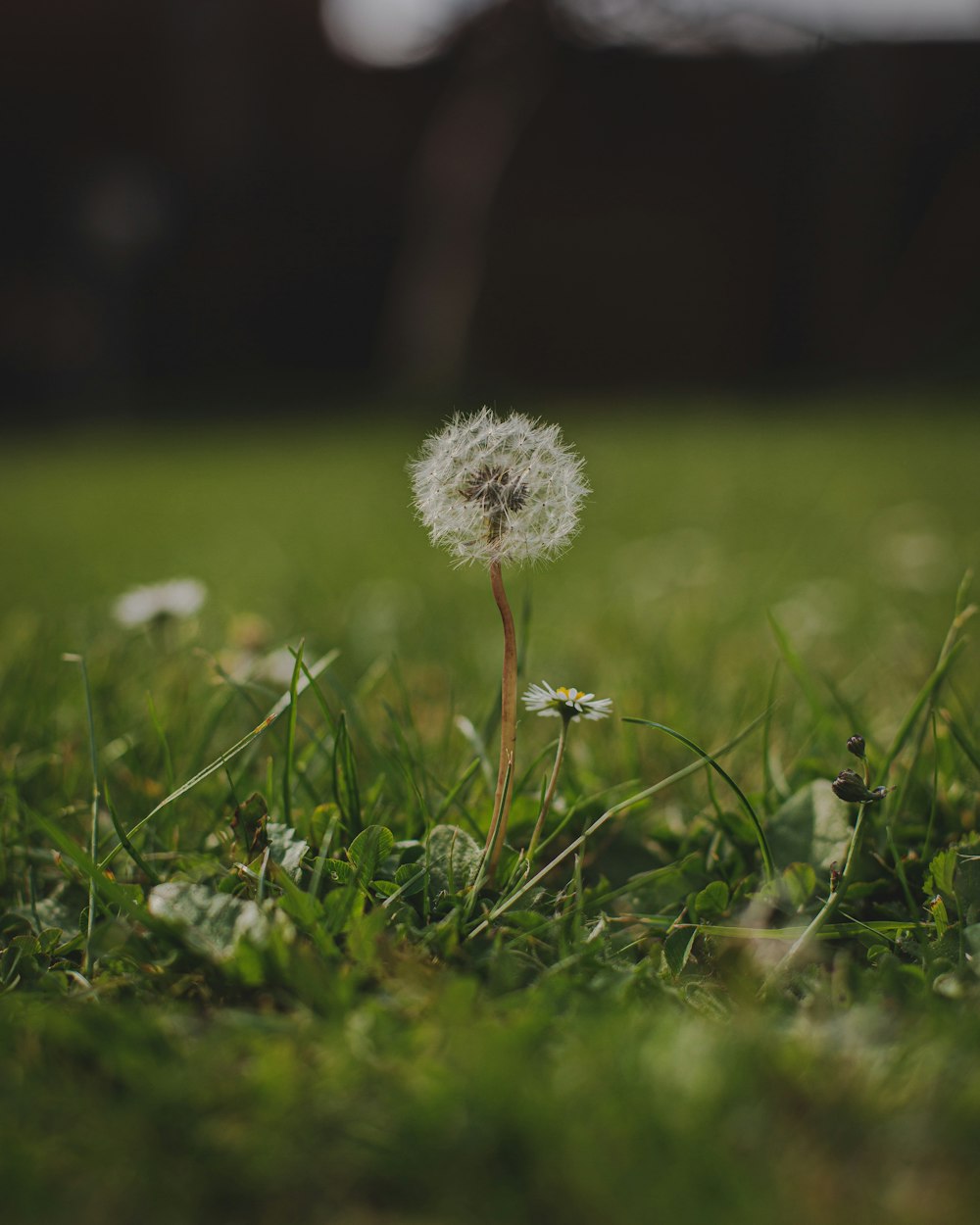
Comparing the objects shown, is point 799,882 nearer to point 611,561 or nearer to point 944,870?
point 944,870

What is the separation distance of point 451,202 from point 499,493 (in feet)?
35.4

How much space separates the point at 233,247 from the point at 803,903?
1211cm

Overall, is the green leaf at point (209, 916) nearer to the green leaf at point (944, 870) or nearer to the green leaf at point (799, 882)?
the green leaf at point (799, 882)

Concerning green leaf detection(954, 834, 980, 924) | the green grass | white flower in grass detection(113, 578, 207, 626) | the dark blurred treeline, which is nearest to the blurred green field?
the green grass

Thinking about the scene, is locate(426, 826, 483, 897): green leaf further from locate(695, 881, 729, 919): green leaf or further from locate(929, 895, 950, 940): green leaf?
locate(929, 895, 950, 940): green leaf

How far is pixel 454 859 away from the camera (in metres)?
0.94

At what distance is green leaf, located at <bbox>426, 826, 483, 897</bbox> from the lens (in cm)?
93

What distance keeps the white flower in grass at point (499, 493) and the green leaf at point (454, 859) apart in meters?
0.26

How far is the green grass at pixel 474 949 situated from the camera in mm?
609

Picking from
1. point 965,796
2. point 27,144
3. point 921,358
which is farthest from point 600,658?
point 27,144

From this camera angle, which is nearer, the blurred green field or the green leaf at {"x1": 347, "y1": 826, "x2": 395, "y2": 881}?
the green leaf at {"x1": 347, "y1": 826, "x2": 395, "y2": 881}

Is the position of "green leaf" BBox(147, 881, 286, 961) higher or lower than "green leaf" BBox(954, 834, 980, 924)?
lower

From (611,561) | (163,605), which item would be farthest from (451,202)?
A: (163,605)

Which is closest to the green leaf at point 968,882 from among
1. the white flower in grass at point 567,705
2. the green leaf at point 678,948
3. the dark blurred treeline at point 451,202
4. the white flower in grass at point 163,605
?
the green leaf at point 678,948
